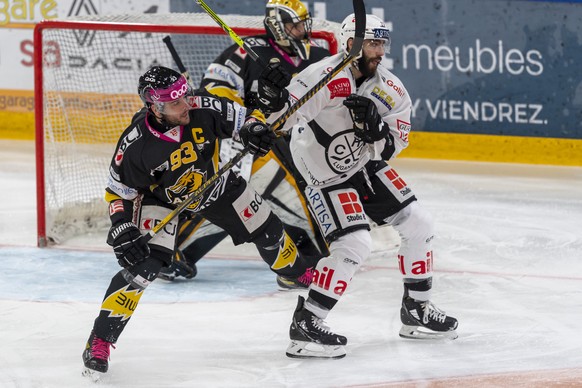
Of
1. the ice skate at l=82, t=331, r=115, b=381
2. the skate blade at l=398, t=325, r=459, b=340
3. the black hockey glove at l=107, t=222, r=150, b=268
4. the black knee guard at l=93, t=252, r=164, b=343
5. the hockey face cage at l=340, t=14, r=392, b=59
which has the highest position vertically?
the hockey face cage at l=340, t=14, r=392, b=59

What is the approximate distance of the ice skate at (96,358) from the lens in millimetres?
4070

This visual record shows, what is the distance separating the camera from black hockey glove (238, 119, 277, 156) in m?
4.11

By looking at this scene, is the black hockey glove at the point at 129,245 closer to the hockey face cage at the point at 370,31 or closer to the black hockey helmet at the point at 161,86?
the black hockey helmet at the point at 161,86

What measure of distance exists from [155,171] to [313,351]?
0.86 metres

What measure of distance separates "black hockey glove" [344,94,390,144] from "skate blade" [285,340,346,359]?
0.76 meters

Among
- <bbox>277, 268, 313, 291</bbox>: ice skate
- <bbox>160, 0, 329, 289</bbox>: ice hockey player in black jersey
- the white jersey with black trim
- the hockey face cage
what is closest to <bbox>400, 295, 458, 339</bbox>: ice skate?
the white jersey with black trim

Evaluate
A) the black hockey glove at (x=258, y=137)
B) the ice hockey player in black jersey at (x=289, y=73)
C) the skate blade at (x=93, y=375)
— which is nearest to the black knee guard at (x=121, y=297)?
the skate blade at (x=93, y=375)

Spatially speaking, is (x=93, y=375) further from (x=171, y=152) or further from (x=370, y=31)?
(x=370, y=31)

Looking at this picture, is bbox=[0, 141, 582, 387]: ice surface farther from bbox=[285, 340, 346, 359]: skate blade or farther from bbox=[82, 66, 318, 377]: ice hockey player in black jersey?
bbox=[82, 66, 318, 377]: ice hockey player in black jersey

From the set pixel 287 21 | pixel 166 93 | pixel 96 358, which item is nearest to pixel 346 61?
pixel 166 93

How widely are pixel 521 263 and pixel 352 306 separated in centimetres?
107

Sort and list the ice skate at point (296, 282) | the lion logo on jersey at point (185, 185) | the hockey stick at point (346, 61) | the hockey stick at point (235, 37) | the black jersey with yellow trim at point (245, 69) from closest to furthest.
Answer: the hockey stick at point (346, 61) < the lion logo on jersey at point (185, 185) < the hockey stick at point (235, 37) < the ice skate at point (296, 282) < the black jersey with yellow trim at point (245, 69)

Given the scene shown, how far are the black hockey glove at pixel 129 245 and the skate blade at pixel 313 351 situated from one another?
2.22 feet

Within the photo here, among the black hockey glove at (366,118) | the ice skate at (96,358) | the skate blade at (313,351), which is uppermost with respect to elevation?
the black hockey glove at (366,118)
